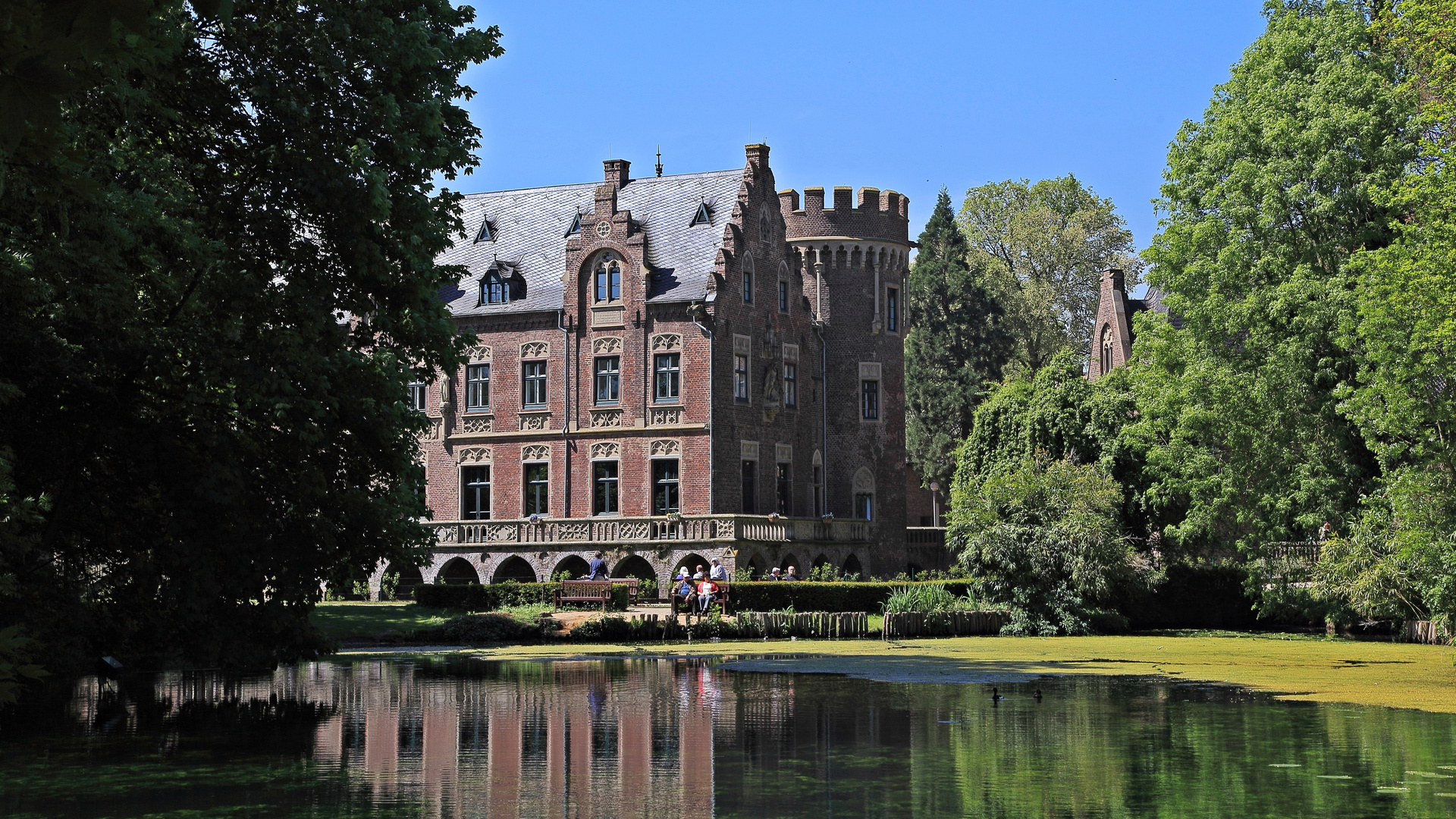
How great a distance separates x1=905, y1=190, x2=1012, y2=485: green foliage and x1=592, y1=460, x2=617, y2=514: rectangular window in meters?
21.9

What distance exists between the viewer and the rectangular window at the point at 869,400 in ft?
184

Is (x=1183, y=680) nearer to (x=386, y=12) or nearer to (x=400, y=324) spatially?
(x=400, y=324)

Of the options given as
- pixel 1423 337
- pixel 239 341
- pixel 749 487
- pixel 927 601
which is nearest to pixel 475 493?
pixel 749 487

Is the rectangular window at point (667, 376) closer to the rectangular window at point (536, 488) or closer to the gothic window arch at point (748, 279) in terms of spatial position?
the gothic window arch at point (748, 279)

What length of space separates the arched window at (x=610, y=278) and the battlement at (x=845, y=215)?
9.64 meters

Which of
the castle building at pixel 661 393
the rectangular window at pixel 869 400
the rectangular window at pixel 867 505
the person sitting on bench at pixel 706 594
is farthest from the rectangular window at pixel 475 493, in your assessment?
the person sitting on bench at pixel 706 594

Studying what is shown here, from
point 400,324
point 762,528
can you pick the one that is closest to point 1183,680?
point 400,324

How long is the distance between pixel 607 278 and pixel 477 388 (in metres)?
6.93

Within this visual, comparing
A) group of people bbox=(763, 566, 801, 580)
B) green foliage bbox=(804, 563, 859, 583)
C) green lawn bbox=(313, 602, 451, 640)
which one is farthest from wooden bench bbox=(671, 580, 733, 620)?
green foliage bbox=(804, 563, 859, 583)

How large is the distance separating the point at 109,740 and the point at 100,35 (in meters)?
12.0

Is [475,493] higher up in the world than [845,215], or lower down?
lower down

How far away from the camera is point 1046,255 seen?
73625 mm

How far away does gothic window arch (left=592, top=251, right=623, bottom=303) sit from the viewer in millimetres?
50250

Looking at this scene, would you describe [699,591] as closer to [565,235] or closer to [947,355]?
[565,235]
